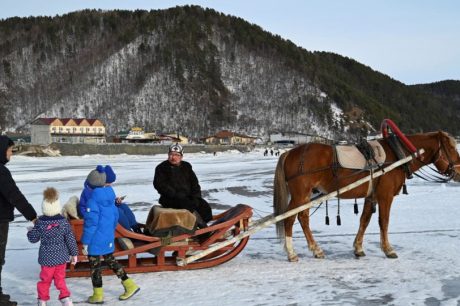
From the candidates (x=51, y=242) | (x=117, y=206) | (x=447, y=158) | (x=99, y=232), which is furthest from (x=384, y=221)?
(x=51, y=242)

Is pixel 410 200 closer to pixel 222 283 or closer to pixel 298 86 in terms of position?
pixel 222 283

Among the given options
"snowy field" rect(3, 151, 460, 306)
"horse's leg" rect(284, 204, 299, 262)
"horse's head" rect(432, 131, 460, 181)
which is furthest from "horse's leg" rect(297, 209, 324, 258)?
"horse's head" rect(432, 131, 460, 181)

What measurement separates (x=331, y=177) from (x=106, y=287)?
3.52m

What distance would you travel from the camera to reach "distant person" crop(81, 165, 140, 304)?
205 inches

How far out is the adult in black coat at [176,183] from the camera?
6664 millimetres

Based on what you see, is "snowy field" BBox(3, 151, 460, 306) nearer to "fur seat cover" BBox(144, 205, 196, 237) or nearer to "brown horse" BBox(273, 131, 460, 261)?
"brown horse" BBox(273, 131, 460, 261)

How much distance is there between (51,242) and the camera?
186 inches

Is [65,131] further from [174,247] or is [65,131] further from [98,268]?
[98,268]

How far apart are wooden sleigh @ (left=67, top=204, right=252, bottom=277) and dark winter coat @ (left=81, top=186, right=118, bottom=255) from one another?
628mm

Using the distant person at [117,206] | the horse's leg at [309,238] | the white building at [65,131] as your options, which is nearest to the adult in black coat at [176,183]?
the distant person at [117,206]

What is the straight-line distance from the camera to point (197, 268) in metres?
6.58

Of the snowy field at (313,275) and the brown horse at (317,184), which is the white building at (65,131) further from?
the brown horse at (317,184)

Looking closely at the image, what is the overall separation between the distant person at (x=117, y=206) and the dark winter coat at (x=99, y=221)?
0.17 metres

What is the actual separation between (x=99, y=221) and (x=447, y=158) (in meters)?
5.31
